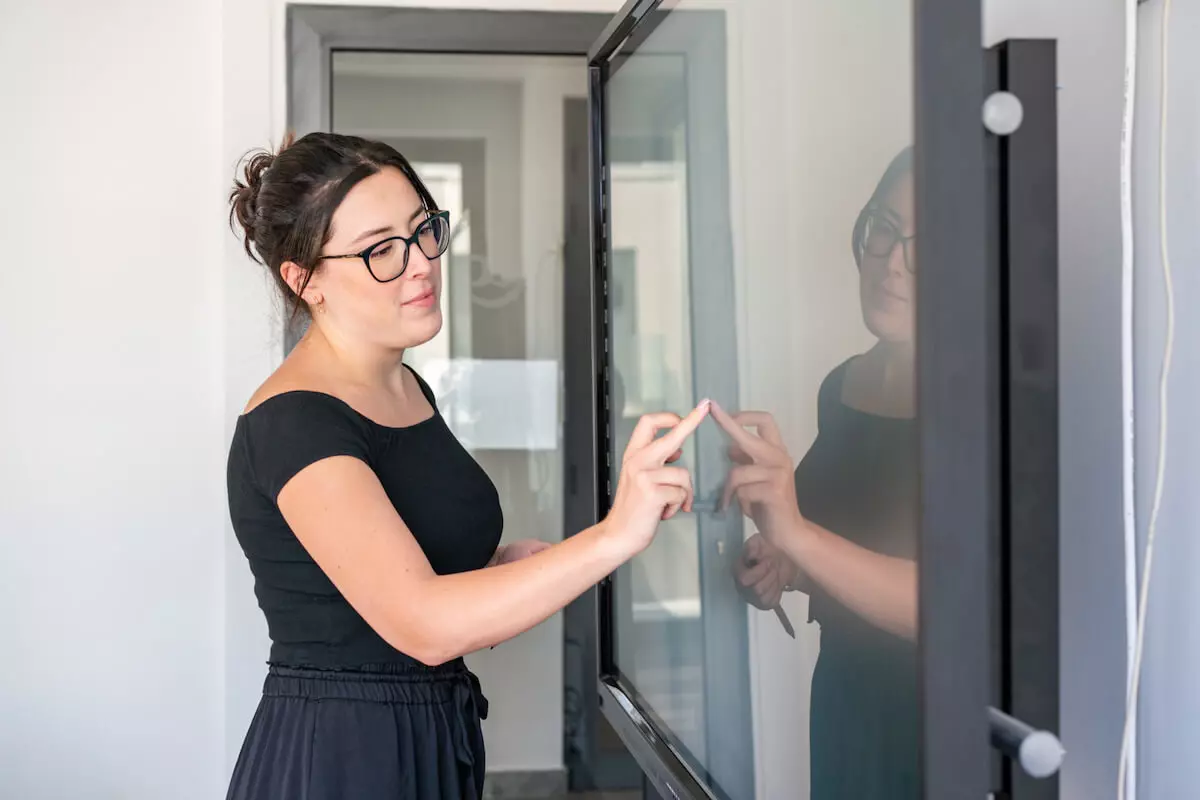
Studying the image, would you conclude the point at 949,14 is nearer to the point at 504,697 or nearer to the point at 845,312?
the point at 845,312

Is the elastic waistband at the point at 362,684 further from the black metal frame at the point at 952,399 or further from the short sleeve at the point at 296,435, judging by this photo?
the black metal frame at the point at 952,399

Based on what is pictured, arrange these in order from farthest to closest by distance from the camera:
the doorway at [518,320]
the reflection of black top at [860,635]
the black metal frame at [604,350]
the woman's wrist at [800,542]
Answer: the doorway at [518,320] → the black metal frame at [604,350] → the woman's wrist at [800,542] → the reflection of black top at [860,635]

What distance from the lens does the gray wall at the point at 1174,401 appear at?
4.14 feet

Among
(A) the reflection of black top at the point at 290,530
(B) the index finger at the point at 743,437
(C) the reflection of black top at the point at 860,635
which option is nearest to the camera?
(C) the reflection of black top at the point at 860,635

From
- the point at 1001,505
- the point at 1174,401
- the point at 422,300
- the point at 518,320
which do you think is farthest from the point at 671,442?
the point at 518,320

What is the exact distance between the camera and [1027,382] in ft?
2.43

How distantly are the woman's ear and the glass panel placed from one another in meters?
0.49

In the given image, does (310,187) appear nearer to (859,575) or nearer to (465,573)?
(465,573)

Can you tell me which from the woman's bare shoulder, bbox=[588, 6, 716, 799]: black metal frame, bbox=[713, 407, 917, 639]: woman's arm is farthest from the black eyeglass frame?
bbox=[588, 6, 716, 799]: black metal frame

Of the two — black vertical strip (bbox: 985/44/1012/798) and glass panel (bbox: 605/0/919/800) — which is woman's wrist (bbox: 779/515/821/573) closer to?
glass panel (bbox: 605/0/919/800)

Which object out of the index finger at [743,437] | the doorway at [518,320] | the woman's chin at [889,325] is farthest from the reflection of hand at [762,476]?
the doorway at [518,320]

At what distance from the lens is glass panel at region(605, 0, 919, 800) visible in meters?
0.82

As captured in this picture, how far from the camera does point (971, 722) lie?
0.70 m

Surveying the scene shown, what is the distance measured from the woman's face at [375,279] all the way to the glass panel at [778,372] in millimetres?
348
